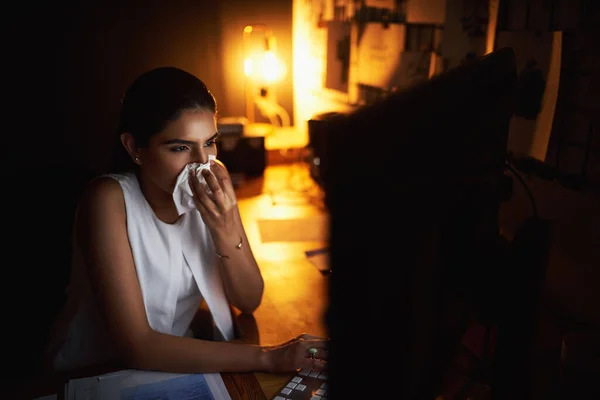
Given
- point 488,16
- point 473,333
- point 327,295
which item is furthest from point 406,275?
point 488,16

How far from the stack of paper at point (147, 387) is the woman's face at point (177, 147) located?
16.8 inches

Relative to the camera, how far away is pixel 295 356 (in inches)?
37.5

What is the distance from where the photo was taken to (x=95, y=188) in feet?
3.76

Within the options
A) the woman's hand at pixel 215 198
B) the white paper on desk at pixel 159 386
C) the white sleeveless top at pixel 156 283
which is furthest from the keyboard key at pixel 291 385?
the woman's hand at pixel 215 198

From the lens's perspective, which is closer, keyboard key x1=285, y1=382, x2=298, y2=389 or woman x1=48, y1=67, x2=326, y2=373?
keyboard key x1=285, y1=382, x2=298, y2=389

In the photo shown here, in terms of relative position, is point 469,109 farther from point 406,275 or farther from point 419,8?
point 419,8

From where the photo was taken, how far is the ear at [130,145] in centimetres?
120

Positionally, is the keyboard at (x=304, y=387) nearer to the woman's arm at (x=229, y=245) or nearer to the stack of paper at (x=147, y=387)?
the stack of paper at (x=147, y=387)

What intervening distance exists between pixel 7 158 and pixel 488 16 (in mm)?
2153

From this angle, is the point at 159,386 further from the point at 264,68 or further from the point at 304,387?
the point at 264,68

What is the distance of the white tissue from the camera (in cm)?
116

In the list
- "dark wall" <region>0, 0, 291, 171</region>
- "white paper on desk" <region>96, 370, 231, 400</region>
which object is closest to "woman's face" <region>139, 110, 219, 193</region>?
"white paper on desk" <region>96, 370, 231, 400</region>

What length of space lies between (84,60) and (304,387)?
7.12ft

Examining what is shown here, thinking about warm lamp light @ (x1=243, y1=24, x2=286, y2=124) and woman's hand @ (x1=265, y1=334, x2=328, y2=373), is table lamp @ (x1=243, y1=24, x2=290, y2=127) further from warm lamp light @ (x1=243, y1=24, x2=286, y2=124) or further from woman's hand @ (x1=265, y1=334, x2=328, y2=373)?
woman's hand @ (x1=265, y1=334, x2=328, y2=373)
